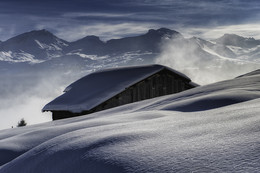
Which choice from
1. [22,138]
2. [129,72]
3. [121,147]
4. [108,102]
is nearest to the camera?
[121,147]

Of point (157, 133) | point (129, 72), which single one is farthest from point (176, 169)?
point (129, 72)

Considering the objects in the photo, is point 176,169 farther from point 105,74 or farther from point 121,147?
point 105,74

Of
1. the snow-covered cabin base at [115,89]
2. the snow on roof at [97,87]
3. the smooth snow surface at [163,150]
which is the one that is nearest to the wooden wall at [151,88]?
the snow-covered cabin base at [115,89]

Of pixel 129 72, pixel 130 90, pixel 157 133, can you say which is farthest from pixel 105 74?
pixel 157 133

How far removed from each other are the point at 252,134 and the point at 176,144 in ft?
1.84

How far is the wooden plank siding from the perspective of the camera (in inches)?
731

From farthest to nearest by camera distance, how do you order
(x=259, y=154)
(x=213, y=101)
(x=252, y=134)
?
(x=213, y=101)
(x=252, y=134)
(x=259, y=154)

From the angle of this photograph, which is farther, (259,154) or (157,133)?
(157,133)

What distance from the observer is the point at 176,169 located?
2.22 meters

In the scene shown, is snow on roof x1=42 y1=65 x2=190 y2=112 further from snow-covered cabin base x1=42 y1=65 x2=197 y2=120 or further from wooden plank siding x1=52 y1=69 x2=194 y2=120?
wooden plank siding x1=52 y1=69 x2=194 y2=120

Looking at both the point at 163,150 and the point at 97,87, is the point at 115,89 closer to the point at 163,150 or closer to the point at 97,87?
the point at 97,87

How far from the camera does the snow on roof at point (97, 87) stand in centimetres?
1805

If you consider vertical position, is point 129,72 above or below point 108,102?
above

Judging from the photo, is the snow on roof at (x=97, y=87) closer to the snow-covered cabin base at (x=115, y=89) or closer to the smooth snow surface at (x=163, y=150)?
the snow-covered cabin base at (x=115, y=89)
